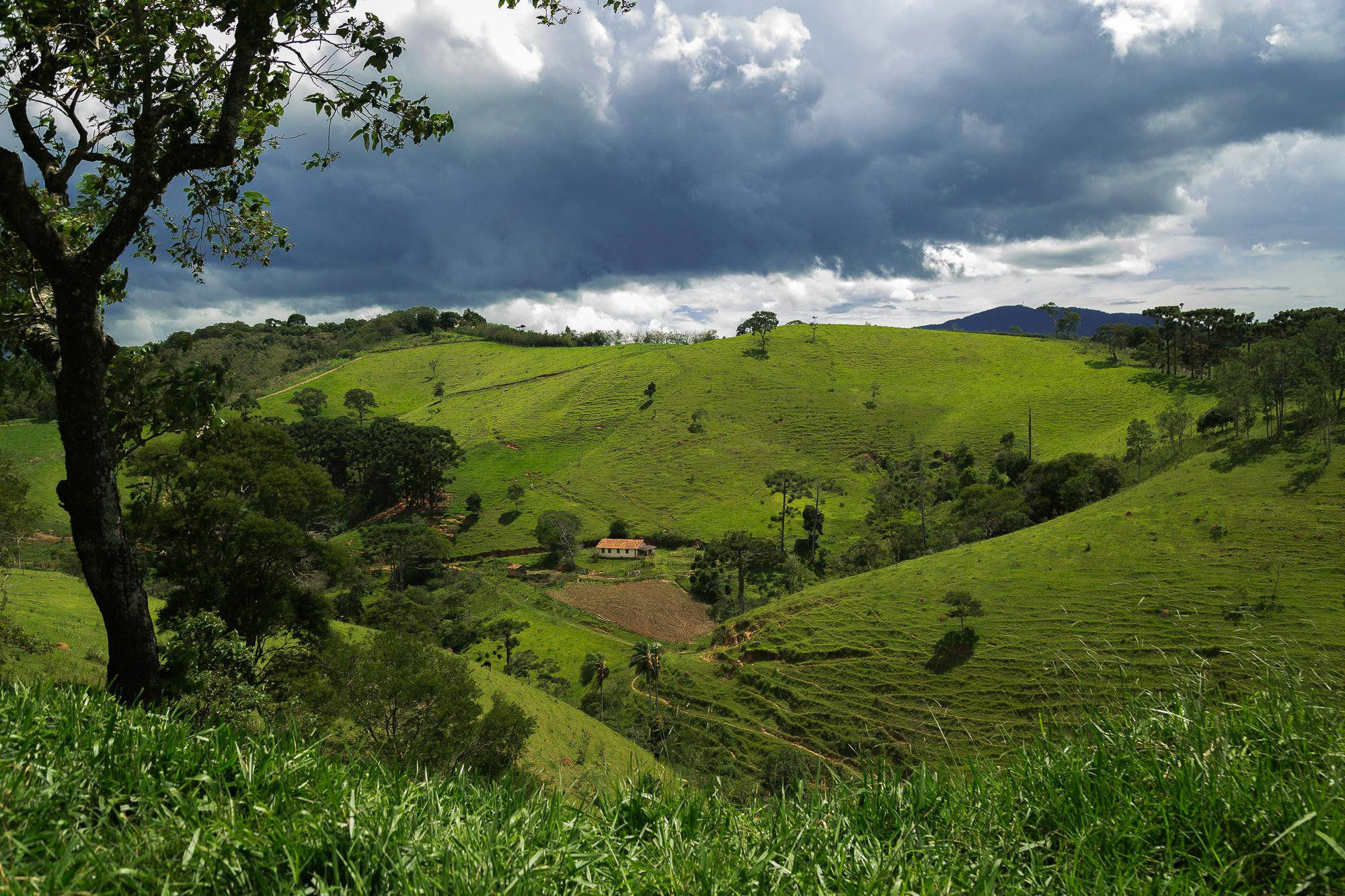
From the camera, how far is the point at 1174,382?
104m

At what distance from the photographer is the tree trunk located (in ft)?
17.3

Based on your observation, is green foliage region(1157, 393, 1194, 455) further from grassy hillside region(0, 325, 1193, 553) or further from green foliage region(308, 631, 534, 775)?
green foliage region(308, 631, 534, 775)

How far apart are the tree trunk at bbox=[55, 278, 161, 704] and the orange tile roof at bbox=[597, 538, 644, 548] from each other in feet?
262

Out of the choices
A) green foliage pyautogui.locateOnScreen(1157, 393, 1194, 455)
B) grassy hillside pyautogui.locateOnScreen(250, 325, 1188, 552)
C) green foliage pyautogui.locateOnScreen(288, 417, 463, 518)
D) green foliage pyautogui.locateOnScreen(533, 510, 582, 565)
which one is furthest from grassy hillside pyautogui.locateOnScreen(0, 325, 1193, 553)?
green foliage pyautogui.locateOnScreen(1157, 393, 1194, 455)

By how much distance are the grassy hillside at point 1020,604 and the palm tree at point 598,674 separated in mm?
5588

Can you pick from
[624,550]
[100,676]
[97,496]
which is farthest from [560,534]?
[97,496]

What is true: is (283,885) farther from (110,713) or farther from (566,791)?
(110,713)

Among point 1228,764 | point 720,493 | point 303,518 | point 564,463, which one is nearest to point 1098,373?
point 720,493

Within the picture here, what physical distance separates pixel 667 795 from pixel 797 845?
3.29 feet

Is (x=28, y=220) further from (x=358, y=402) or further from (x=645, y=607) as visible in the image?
(x=358, y=402)

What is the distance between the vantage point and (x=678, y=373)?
437 ft

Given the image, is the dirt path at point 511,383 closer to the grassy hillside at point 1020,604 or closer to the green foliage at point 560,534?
the green foliage at point 560,534

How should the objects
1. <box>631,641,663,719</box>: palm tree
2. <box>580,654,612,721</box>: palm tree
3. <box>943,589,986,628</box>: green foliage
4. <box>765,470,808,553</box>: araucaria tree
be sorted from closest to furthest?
<box>631,641,663,719</box>: palm tree → <box>943,589,986,628</box>: green foliage → <box>580,654,612,721</box>: palm tree → <box>765,470,808,553</box>: araucaria tree

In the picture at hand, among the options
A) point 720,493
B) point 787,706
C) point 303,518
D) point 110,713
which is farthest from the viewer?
point 720,493
